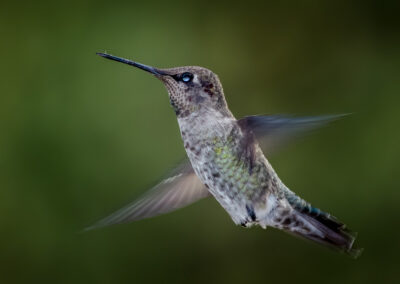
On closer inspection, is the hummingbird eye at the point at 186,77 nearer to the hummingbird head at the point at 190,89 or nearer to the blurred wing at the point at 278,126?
the hummingbird head at the point at 190,89

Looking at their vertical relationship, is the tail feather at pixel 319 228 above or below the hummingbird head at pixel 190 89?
below

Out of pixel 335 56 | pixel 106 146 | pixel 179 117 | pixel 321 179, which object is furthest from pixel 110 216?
pixel 335 56

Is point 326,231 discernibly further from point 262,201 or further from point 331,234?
point 262,201

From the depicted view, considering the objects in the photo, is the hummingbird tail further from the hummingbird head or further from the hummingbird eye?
the hummingbird eye

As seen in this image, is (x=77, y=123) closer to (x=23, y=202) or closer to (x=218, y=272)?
(x=23, y=202)

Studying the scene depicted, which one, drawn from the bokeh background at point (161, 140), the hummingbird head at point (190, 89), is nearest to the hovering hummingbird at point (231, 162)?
the hummingbird head at point (190, 89)

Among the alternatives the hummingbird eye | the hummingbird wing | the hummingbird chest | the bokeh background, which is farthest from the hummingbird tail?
the bokeh background
